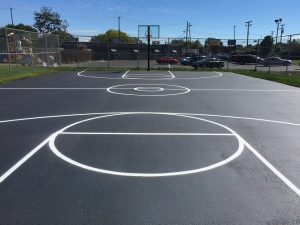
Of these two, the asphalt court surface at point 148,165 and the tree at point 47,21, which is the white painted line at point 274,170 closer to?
the asphalt court surface at point 148,165

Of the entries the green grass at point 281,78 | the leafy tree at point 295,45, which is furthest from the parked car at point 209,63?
the green grass at point 281,78

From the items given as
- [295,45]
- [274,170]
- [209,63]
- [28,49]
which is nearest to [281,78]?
[209,63]

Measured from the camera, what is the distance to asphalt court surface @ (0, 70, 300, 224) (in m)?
3.38

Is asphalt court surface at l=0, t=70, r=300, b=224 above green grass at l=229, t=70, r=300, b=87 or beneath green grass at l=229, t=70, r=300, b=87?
beneath

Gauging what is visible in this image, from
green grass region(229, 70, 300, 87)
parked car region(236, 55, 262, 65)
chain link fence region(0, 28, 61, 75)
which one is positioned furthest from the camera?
parked car region(236, 55, 262, 65)

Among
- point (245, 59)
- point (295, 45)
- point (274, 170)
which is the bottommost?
point (274, 170)

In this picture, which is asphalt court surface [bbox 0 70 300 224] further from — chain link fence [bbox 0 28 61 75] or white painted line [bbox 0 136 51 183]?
chain link fence [bbox 0 28 61 75]

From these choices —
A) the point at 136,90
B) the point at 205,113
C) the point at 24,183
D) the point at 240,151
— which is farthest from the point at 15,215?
the point at 136,90

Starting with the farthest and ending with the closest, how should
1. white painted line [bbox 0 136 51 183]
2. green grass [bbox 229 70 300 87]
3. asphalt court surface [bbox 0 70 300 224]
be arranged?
green grass [bbox 229 70 300 87] → white painted line [bbox 0 136 51 183] → asphalt court surface [bbox 0 70 300 224]

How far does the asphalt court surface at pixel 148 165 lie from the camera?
338 centimetres

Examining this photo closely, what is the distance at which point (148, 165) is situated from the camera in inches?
185

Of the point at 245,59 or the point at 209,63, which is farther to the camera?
the point at 245,59

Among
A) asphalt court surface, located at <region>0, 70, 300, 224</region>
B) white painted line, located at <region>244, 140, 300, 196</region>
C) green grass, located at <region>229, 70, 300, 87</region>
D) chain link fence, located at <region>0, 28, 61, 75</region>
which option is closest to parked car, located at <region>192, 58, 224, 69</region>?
green grass, located at <region>229, 70, 300, 87</region>

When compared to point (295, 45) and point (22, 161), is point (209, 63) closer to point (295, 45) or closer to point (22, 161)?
point (295, 45)
